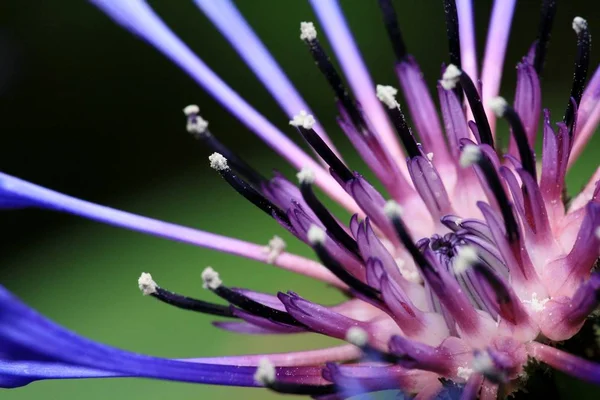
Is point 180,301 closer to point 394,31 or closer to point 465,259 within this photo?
point 465,259

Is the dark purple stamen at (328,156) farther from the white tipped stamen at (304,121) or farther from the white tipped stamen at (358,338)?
the white tipped stamen at (358,338)

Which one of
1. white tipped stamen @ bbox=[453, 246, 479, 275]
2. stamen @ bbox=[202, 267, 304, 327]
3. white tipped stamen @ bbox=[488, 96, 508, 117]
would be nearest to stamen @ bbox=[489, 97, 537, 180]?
white tipped stamen @ bbox=[488, 96, 508, 117]

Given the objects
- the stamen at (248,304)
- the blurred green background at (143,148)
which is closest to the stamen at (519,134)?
the stamen at (248,304)

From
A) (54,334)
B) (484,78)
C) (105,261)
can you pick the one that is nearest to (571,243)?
(484,78)

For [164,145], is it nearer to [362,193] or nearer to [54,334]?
[362,193]

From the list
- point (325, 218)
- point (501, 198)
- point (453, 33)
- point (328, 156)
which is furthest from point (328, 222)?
point (453, 33)

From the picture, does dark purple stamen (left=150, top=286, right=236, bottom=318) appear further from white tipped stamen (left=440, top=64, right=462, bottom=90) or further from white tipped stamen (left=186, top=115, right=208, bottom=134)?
white tipped stamen (left=440, top=64, right=462, bottom=90)
